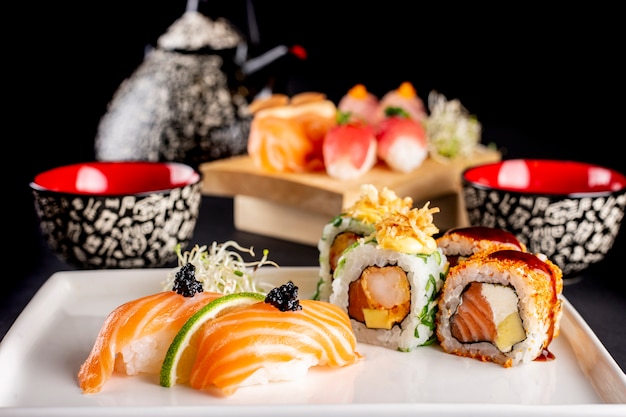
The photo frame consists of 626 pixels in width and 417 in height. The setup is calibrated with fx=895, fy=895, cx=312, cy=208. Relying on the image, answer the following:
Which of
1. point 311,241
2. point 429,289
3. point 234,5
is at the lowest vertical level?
point 311,241

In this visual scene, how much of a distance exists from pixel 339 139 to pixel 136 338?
1.47m

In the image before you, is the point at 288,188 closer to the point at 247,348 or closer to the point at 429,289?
the point at 429,289

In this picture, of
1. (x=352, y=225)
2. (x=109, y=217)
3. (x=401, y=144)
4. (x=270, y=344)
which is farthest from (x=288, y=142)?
(x=270, y=344)

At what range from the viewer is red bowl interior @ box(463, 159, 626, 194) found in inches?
123

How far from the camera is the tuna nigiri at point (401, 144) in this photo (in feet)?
11.2

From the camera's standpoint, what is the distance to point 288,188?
10.9 ft

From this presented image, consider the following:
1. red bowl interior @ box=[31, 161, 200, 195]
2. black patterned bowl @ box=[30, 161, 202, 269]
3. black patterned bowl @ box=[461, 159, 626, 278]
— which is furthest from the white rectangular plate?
red bowl interior @ box=[31, 161, 200, 195]

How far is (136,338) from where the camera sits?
2035mm

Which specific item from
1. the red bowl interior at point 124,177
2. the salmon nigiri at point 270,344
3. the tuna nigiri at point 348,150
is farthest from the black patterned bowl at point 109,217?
the salmon nigiri at point 270,344

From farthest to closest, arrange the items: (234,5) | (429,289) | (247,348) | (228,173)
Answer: (234,5) → (228,173) → (429,289) → (247,348)

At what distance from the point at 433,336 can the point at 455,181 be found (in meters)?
1.43

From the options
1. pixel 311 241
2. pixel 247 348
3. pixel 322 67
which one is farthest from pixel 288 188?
pixel 322 67

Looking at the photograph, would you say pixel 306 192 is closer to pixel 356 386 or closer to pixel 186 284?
pixel 186 284

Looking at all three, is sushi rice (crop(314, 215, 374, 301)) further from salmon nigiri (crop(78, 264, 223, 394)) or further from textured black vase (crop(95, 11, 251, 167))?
textured black vase (crop(95, 11, 251, 167))
